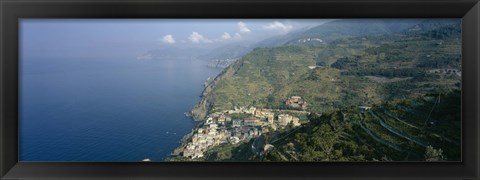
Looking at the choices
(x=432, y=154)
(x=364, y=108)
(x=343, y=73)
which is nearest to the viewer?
(x=432, y=154)

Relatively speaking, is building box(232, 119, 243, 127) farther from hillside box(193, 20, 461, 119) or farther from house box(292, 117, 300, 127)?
house box(292, 117, 300, 127)

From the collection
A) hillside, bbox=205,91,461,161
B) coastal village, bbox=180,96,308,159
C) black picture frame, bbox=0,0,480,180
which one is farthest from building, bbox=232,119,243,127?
black picture frame, bbox=0,0,480,180

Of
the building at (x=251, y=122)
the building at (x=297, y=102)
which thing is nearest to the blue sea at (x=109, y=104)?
the building at (x=251, y=122)

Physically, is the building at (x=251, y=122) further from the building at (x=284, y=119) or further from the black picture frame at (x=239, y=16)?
the black picture frame at (x=239, y=16)

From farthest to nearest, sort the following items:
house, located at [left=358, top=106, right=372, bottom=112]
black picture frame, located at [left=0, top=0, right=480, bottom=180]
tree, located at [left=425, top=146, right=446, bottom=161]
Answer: house, located at [left=358, top=106, right=372, bottom=112]
tree, located at [left=425, top=146, right=446, bottom=161]
black picture frame, located at [left=0, top=0, right=480, bottom=180]

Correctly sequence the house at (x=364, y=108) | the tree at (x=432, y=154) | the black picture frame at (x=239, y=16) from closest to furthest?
1. the black picture frame at (x=239, y=16)
2. the tree at (x=432, y=154)
3. the house at (x=364, y=108)

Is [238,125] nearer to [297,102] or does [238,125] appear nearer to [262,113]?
[262,113]

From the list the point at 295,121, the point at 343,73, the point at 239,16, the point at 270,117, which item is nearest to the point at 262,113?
the point at 270,117
